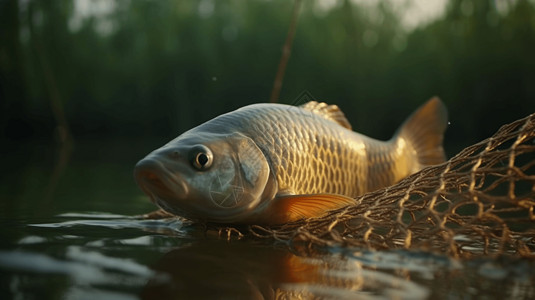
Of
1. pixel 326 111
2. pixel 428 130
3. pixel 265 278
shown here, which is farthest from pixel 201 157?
pixel 428 130

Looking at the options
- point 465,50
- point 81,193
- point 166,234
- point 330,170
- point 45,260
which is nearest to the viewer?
point 45,260

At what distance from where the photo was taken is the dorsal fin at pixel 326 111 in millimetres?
2188

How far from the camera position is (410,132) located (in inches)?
100

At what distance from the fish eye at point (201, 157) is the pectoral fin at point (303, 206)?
0.86 ft

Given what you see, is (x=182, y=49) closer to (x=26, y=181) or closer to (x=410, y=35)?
(x=410, y=35)

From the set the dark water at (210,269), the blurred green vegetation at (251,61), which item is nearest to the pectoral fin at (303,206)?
the dark water at (210,269)

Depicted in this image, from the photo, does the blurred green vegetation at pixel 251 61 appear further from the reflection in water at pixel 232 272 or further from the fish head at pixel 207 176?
the reflection in water at pixel 232 272

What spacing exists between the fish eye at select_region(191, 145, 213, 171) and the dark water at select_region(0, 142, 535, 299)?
0.70 ft

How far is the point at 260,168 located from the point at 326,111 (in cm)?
74

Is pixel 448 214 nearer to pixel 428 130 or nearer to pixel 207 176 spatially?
pixel 207 176

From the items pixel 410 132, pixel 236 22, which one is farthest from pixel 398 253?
pixel 236 22

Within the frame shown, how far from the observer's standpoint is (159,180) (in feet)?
4.56

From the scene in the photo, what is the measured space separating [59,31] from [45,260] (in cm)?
983

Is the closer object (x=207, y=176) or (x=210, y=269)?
(x=210, y=269)
